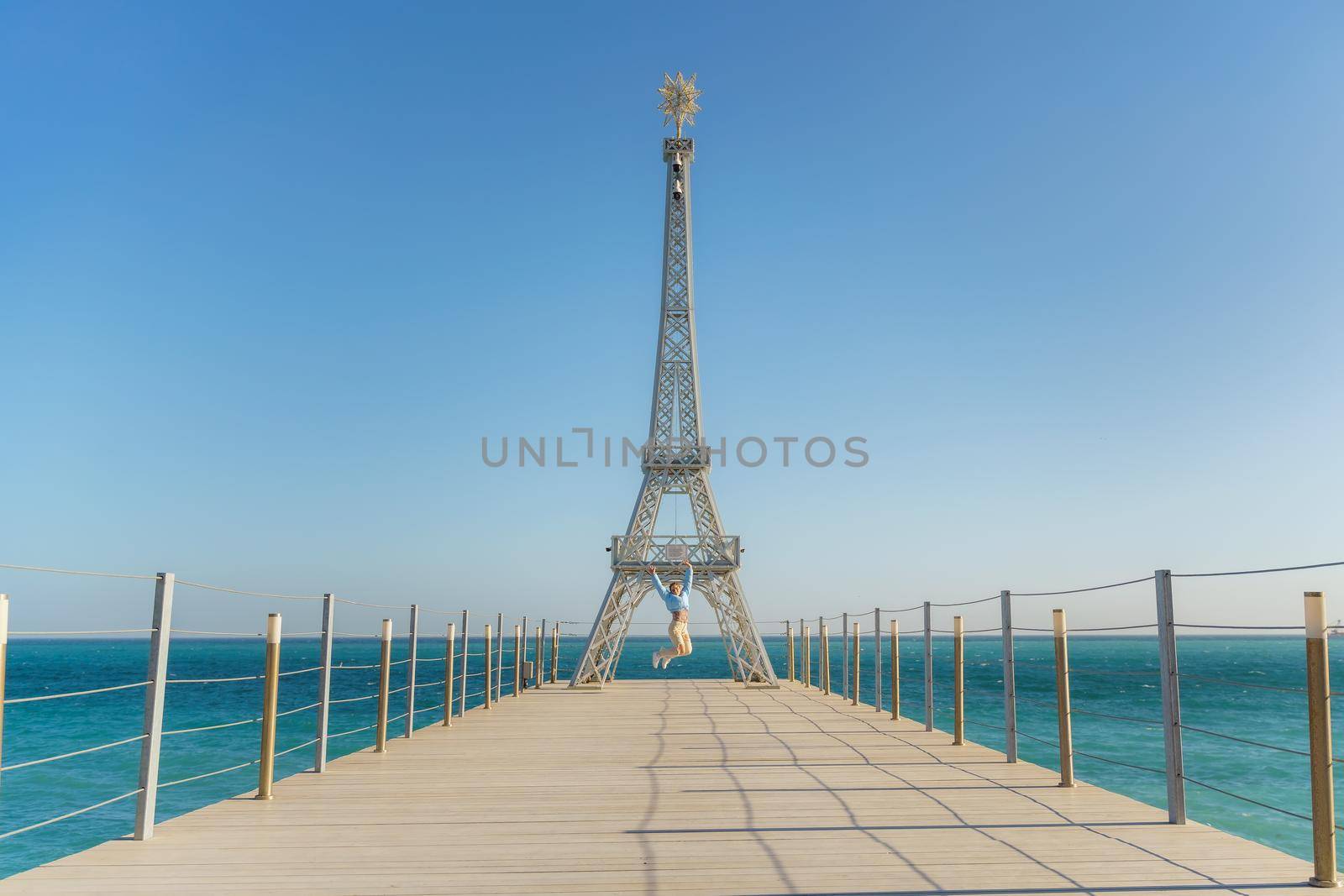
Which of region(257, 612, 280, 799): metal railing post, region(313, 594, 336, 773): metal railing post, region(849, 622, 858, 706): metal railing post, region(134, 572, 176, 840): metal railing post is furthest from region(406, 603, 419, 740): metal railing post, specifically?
region(849, 622, 858, 706): metal railing post

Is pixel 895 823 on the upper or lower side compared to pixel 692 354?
lower

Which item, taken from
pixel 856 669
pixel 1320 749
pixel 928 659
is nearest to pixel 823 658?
pixel 856 669

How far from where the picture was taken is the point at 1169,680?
4.64 m

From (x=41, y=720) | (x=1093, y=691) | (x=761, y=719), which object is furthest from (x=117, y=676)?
(x=761, y=719)

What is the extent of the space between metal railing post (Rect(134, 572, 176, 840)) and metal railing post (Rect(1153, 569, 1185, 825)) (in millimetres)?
4676

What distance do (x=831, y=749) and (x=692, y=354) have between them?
544 inches

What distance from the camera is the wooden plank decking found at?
3.53 m

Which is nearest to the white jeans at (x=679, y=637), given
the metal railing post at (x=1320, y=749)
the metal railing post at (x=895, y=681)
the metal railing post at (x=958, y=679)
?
the metal railing post at (x=895, y=681)

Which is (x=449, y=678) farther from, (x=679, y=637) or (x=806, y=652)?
(x=806, y=652)

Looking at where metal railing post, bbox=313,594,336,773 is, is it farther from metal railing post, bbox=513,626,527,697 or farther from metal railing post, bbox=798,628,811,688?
metal railing post, bbox=798,628,811,688

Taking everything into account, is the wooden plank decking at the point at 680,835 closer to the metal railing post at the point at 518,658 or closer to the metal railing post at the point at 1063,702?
the metal railing post at the point at 1063,702

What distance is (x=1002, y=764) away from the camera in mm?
6406

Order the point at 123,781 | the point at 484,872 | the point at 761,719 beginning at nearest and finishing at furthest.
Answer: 1. the point at 484,872
2. the point at 761,719
3. the point at 123,781

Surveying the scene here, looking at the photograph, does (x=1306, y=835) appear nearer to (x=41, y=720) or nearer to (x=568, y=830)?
(x=568, y=830)
